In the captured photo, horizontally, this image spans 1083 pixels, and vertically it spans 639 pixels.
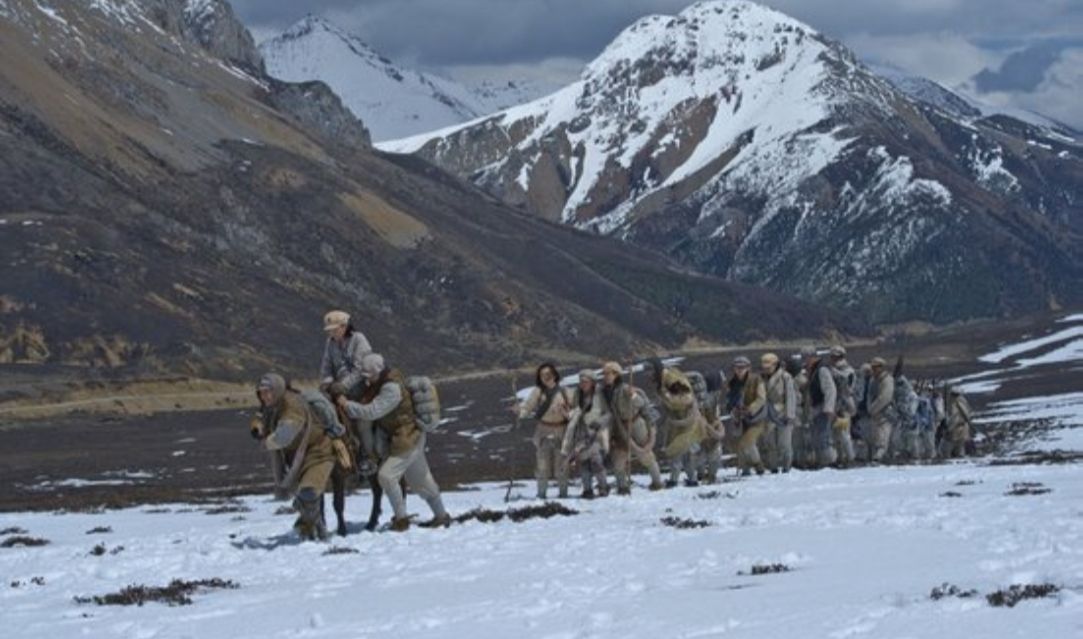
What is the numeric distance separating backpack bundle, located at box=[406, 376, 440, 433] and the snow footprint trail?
1545 millimetres

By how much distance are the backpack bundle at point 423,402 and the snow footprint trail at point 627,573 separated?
1545 millimetres

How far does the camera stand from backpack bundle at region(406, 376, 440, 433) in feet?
71.8

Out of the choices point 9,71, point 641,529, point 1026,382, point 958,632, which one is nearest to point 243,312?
Answer: point 9,71

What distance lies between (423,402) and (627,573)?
6.52 meters

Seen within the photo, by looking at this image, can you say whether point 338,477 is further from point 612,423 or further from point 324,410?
point 612,423

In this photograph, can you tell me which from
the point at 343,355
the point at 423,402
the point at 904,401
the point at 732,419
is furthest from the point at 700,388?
the point at 343,355

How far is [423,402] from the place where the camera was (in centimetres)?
2191

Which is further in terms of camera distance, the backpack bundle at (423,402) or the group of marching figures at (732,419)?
the group of marching figures at (732,419)

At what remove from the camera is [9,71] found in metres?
195

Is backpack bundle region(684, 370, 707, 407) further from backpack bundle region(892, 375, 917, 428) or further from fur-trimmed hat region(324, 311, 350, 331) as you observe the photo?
fur-trimmed hat region(324, 311, 350, 331)

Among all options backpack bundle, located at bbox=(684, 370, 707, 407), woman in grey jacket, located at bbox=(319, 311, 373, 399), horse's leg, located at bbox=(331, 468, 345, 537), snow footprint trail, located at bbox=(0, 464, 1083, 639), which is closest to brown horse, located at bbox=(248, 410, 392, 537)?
horse's leg, located at bbox=(331, 468, 345, 537)

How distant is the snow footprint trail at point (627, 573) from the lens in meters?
12.4

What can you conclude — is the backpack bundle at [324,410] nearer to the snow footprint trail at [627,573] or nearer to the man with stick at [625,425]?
the snow footprint trail at [627,573]

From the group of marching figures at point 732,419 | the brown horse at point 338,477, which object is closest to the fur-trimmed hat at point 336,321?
the brown horse at point 338,477
